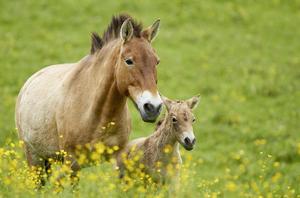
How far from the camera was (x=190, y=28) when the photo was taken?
23047mm

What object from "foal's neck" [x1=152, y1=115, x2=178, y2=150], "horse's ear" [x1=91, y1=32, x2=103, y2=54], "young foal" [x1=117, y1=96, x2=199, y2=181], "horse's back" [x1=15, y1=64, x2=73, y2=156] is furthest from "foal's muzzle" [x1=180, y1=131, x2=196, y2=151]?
"horse's back" [x1=15, y1=64, x2=73, y2=156]

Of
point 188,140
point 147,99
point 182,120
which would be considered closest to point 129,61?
point 147,99

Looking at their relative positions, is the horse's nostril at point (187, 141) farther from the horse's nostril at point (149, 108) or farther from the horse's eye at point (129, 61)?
the horse's eye at point (129, 61)

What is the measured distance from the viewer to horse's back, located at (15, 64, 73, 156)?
9578 mm

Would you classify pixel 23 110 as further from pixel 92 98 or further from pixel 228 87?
pixel 228 87

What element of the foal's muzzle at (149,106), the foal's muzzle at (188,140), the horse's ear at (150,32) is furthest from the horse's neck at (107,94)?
the foal's muzzle at (188,140)

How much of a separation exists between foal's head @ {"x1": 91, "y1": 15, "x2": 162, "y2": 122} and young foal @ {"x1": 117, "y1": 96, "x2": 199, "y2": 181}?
837mm

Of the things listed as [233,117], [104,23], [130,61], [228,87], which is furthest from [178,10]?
[130,61]

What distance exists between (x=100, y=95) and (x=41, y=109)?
55.9 inches

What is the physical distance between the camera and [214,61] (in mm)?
21078

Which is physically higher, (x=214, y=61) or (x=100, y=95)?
(x=100, y=95)

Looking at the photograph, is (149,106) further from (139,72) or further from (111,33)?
(111,33)

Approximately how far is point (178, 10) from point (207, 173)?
11229 mm

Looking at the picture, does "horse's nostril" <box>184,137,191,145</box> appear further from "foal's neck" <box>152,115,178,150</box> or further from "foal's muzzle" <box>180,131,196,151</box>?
"foal's neck" <box>152,115,178,150</box>
